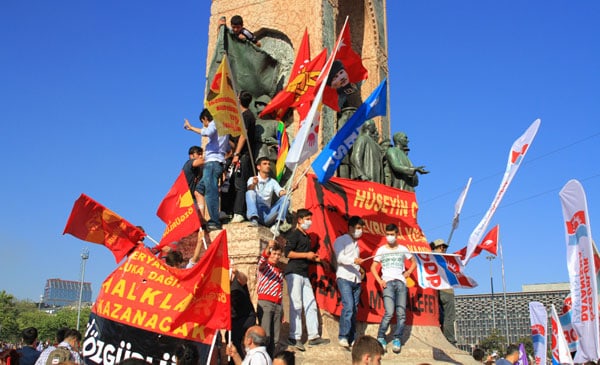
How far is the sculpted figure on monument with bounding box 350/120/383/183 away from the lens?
39.3 feet

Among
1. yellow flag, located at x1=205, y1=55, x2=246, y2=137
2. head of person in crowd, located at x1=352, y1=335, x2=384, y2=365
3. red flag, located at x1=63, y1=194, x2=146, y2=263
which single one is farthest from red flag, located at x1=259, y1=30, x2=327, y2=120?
head of person in crowd, located at x1=352, y1=335, x2=384, y2=365

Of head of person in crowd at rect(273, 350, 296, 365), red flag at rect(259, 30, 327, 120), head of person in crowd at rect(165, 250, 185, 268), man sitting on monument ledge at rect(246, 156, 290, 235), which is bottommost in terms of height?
head of person in crowd at rect(273, 350, 296, 365)

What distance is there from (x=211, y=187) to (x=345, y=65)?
3.02m

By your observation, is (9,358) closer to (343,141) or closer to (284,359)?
(284,359)

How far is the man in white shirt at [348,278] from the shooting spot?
8.38 metres

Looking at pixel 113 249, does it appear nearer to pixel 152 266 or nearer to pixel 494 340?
pixel 152 266

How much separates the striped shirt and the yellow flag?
239 cm

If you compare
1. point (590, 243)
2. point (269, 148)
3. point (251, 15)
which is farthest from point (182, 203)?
point (251, 15)

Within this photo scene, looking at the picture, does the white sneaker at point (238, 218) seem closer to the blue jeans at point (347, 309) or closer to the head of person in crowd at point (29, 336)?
the blue jeans at point (347, 309)

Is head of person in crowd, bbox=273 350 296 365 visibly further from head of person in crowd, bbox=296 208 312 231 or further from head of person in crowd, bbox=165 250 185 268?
head of person in crowd, bbox=296 208 312 231

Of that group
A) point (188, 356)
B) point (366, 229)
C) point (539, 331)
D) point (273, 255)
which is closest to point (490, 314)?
point (539, 331)

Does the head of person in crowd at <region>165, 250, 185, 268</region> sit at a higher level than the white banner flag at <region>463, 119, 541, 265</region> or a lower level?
lower

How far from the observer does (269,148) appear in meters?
11.7

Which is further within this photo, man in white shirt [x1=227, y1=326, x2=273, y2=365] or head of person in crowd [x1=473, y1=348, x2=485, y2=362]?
head of person in crowd [x1=473, y1=348, x2=485, y2=362]
